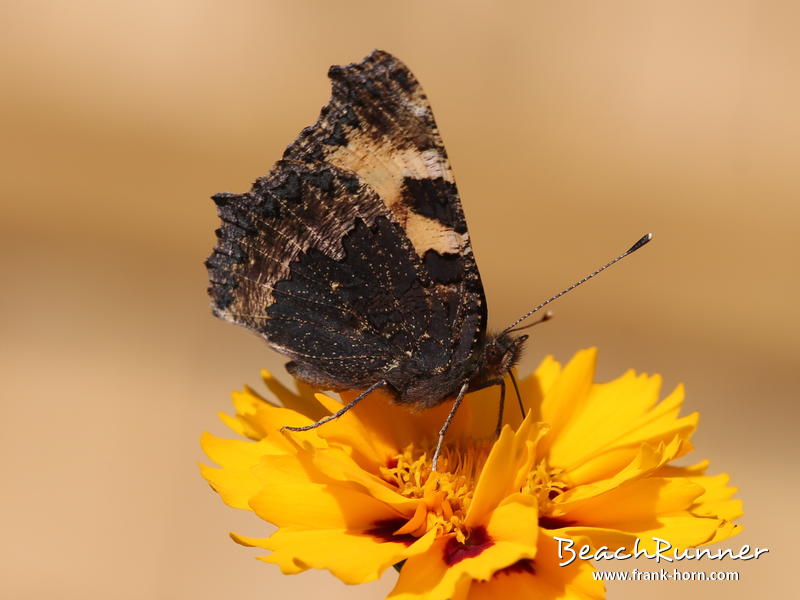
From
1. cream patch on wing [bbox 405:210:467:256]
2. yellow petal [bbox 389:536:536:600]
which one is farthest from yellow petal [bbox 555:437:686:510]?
cream patch on wing [bbox 405:210:467:256]

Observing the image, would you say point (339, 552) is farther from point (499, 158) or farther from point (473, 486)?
point (499, 158)

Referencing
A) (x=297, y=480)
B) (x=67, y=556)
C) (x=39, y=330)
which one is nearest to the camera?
(x=297, y=480)

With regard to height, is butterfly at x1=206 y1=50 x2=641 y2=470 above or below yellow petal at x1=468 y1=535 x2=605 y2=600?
above

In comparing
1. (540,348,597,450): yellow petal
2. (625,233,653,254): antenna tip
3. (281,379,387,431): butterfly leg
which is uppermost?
(625,233,653,254): antenna tip

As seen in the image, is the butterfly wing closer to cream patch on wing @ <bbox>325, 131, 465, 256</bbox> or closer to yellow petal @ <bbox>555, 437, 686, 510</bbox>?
cream patch on wing @ <bbox>325, 131, 465, 256</bbox>

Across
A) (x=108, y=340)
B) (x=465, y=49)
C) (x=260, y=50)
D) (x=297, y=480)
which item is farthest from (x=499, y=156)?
(x=297, y=480)

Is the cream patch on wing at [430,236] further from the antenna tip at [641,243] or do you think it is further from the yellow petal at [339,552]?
the yellow petal at [339,552]

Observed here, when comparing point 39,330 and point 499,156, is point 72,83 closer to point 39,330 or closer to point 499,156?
point 39,330

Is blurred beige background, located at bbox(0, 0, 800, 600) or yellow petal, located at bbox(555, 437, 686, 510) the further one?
blurred beige background, located at bbox(0, 0, 800, 600)
